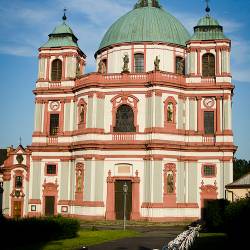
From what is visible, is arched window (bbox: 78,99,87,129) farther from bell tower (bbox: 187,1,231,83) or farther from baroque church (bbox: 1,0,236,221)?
bell tower (bbox: 187,1,231,83)

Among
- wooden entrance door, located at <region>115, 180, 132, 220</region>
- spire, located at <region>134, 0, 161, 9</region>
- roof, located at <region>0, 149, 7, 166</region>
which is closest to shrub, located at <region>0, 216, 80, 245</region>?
wooden entrance door, located at <region>115, 180, 132, 220</region>

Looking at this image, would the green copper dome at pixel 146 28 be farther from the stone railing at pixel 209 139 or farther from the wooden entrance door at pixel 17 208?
the wooden entrance door at pixel 17 208

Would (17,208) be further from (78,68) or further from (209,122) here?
(209,122)

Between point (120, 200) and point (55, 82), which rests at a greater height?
point (55, 82)

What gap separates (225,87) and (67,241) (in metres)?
26.5

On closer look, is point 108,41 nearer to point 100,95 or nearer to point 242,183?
point 100,95

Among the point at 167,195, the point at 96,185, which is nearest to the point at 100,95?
the point at 96,185

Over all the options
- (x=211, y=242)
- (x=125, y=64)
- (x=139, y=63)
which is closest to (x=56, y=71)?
(x=125, y=64)

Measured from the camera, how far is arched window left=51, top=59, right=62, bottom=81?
5012 cm

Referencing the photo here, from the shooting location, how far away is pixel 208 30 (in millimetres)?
47875

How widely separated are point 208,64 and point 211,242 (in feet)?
86.8

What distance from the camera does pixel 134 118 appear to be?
4500 cm

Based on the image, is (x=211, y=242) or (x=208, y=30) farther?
(x=208, y=30)

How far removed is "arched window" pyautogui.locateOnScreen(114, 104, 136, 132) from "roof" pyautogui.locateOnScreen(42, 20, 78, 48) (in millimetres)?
10259
